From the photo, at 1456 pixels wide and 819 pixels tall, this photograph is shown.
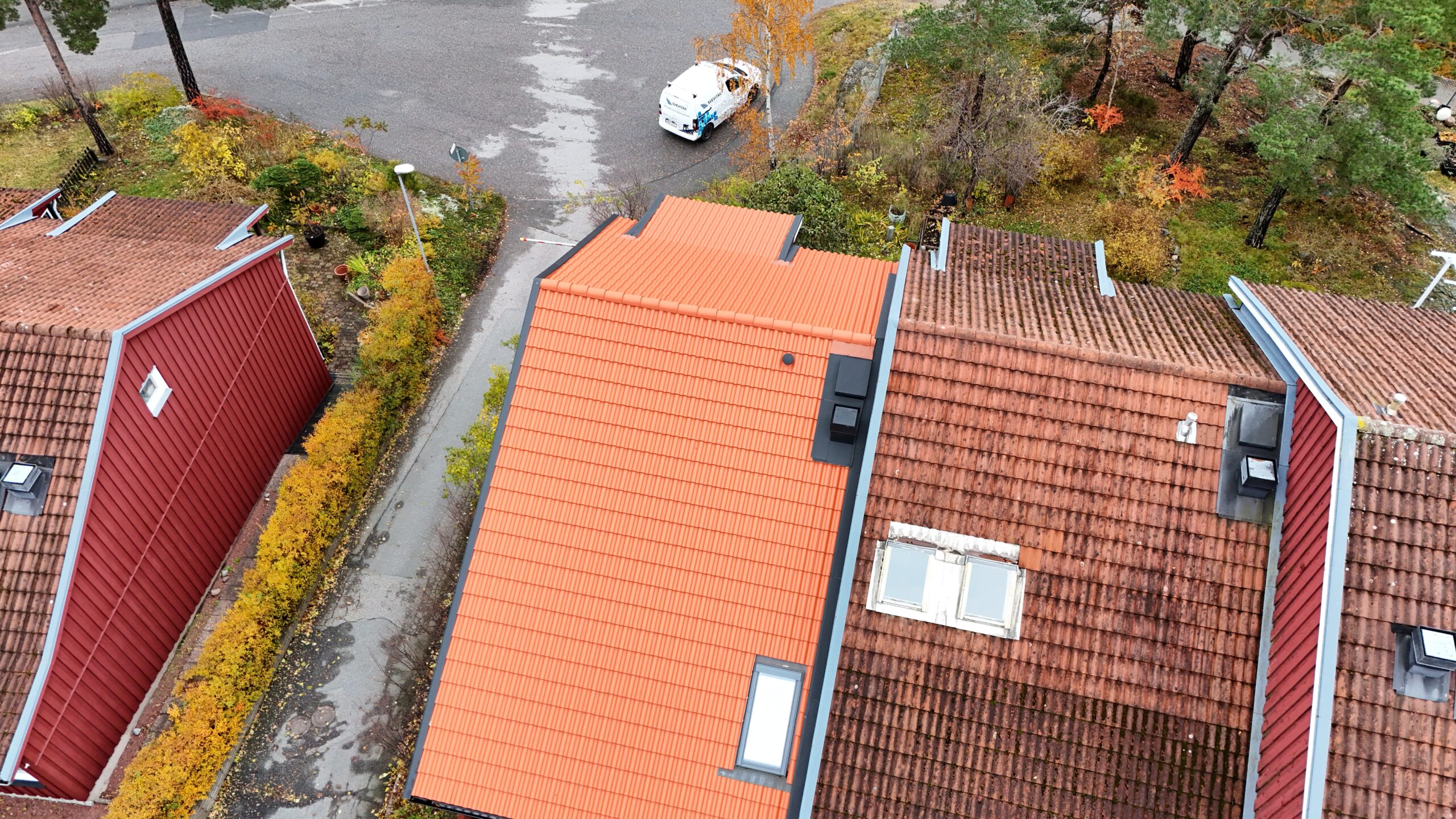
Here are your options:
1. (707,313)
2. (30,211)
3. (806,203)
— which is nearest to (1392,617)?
(707,313)

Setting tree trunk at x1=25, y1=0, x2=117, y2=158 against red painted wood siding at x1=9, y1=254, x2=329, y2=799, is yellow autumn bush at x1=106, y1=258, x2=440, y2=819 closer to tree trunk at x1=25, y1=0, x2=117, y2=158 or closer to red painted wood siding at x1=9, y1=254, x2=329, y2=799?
red painted wood siding at x1=9, y1=254, x2=329, y2=799

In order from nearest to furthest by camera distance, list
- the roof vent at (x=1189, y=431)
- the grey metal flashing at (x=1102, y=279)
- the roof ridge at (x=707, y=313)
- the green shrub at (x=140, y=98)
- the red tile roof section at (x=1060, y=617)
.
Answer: the red tile roof section at (x=1060, y=617) → the roof vent at (x=1189, y=431) → the roof ridge at (x=707, y=313) → the grey metal flashing at (x=1102, y=279) → the green shrub at (x=140, y=98)

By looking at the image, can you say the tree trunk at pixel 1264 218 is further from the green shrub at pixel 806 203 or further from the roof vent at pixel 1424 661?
the roof vent at pixel 1424 661

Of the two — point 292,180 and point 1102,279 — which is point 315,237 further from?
point 1102,279

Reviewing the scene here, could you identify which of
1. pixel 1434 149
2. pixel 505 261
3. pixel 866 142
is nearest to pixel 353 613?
pixel 505 261

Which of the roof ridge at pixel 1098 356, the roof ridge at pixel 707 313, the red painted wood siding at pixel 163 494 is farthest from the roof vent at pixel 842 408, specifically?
the red painted wood siding at pixel 163 494

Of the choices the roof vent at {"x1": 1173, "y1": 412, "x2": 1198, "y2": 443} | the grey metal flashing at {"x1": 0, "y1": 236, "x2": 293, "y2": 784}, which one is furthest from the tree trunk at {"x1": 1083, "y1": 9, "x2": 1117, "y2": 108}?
the grey metal flashing at {"x1": 0, "y1": 236, "x2": 293, "y2": 784}

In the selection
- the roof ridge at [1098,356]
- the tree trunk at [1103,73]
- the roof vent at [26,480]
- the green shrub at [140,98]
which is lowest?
the roof vent at [26,480]
